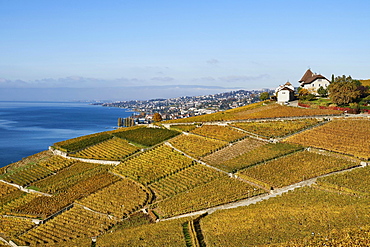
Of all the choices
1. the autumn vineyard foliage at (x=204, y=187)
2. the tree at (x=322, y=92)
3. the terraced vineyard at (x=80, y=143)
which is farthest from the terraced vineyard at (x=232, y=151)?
the tree at (x=322, y=92)

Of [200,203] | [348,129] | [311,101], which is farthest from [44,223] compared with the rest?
[311,101]

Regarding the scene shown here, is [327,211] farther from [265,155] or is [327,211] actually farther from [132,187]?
[132,187]

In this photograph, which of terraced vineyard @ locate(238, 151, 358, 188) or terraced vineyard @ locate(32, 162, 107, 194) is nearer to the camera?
terraced vineyard @ locate(238, 151, 358, 188)

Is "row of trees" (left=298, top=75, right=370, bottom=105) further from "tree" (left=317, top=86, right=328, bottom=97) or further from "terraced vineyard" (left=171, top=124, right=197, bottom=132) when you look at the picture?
"terraced vineyard" (left=171, top=124, right=197, bottom=132)

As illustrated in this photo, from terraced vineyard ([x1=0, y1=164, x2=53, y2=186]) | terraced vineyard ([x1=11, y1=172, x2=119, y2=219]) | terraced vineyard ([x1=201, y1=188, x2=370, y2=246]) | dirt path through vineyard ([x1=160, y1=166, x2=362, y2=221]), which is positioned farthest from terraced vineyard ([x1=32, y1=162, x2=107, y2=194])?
terraced vineyard ([x1=201, y1=188, x2=370, y2=246])

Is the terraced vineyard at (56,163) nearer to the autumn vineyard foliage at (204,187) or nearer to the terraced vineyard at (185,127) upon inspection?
the autumn vineyard foliage at (204,187)

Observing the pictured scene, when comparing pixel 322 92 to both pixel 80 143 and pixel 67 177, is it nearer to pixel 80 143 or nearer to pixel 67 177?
pixel 80 143
